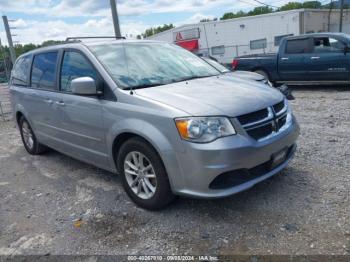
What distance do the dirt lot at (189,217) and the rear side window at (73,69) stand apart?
1.35m

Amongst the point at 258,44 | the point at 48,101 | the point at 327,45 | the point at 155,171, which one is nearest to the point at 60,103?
the point at 48,101

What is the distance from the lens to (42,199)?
4.52 metres

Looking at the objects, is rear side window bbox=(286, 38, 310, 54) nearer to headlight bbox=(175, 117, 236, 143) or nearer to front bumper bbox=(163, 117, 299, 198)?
front bumper bbox=(163, 117, 299, 198)

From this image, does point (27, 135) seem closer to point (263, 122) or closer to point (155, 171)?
point (155, 171)

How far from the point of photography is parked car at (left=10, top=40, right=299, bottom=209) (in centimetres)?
325

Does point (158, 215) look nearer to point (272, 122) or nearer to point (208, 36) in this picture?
point (272, 122)

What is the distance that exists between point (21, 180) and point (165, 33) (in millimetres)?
31540

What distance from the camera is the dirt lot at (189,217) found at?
315 cm

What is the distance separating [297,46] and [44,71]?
8531mm

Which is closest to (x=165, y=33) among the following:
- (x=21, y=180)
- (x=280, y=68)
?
(x=280, y=68)

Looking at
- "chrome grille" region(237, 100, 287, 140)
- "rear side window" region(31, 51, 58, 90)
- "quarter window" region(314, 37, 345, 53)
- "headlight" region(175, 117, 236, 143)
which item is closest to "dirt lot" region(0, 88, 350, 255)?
"chrome grille" region(237, 100, 287, 140)

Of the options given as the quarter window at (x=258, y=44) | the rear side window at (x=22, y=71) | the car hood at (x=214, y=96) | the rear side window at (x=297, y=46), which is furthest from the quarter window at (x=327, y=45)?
the quarter window at (x=258, y=44)

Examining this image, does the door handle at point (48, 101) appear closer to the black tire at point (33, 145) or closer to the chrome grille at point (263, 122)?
the black tire at point (33, 145)

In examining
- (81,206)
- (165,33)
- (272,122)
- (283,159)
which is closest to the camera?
(272,122)
